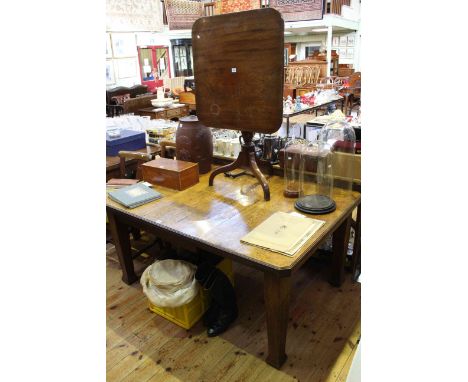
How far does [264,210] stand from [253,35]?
0.80 meters

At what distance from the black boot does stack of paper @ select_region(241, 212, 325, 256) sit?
449mm

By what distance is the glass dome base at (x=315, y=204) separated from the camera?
162cm

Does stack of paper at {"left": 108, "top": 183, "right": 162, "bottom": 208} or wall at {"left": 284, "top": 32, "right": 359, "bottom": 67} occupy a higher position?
wall at {"left": 284, "top": 32, "right": 359, "bottom": 67}

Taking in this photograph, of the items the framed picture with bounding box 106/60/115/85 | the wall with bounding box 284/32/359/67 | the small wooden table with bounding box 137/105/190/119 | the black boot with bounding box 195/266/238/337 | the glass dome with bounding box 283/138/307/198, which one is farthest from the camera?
the wall with bounding box 284/32/359/67

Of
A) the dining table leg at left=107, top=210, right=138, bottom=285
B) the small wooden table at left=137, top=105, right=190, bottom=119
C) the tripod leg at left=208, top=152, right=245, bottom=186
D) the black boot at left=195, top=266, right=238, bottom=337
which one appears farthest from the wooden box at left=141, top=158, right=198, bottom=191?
the small wooden table at left=137, top=105, right=190, bottom=119

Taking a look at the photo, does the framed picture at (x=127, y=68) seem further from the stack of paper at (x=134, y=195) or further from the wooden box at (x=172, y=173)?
the stack of paper at (x=134, y=195)

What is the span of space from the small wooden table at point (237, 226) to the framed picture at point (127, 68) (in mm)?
6958

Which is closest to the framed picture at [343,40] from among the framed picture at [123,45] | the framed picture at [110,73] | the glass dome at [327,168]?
the framed picture at [123,45]

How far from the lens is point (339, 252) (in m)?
2.03

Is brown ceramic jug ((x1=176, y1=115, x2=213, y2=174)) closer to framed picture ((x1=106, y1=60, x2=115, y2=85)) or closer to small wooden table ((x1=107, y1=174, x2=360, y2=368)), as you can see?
small wooden table ((x1=107, y1=174, x2=360, y2=368))

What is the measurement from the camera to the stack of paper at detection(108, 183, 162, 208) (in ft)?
5.90

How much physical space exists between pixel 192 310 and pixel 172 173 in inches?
29.3
